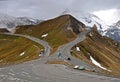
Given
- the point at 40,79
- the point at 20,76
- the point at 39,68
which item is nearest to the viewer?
the point at 40,79

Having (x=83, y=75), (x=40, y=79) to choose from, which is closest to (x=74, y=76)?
(x=83, y=75)

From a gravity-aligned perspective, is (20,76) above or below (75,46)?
below

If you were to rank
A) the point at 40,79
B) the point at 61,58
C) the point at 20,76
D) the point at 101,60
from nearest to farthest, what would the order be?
the point at 40,79 → the point at 20,76 → the point at 61,58 → the point at 101,60

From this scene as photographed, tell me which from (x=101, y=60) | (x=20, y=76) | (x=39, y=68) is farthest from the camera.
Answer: (x=101, y=60)

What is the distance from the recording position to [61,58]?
143000 mm

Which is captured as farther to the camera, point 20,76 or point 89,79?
point 20,76

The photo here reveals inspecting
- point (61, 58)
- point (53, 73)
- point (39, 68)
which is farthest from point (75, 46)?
point (53, 73)

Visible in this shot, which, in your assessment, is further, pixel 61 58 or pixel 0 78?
pixel 61 58

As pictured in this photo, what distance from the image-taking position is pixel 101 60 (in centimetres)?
19188

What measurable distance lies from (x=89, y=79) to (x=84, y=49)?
109226 mm

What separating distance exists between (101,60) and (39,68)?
84.8 metres

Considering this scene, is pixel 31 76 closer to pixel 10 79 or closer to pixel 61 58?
pixel 10 79

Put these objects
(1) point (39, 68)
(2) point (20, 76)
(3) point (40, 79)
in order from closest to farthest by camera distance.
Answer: (3) point (40, 79), (2) point (20, 76), (1) point (39, 68)

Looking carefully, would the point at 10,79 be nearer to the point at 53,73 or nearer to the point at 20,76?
the point at 20,76
